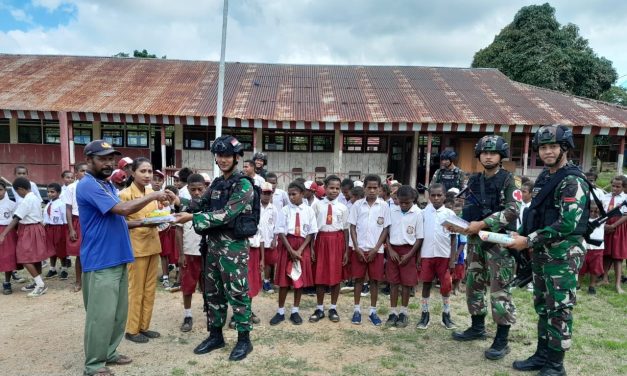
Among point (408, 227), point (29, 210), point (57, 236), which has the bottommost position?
point (57, 236)

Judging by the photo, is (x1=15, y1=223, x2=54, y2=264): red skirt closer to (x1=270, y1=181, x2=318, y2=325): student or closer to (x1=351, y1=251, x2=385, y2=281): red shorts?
(x1=270, y1=181, x2=318, y2=325): student

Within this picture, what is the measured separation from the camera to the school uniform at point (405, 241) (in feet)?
14.7

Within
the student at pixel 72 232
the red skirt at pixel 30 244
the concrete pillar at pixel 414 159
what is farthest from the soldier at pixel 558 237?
the concrete pillar at pixel 414 159

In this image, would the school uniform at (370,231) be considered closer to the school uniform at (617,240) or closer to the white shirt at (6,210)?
the school uniform at (617,240)

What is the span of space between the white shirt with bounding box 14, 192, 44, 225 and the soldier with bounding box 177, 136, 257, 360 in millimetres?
3377

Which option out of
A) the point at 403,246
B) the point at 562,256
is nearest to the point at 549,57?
the point at 403,246

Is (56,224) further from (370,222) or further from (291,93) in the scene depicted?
(291,93)

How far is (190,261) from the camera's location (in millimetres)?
4426

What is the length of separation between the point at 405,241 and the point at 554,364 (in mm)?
1782

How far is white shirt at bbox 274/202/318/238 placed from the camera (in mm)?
4664

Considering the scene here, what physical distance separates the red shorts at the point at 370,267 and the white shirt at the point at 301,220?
0.62 meters

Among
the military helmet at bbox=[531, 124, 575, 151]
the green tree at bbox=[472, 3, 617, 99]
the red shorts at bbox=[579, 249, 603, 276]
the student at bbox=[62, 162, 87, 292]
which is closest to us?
the military helmet at bbox=[531, 124, 575, 151]

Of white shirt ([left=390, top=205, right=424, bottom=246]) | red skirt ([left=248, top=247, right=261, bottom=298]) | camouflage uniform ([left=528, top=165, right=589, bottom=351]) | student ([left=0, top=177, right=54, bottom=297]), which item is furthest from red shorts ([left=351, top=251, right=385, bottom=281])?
student ([left=0, top=177, right=54, bottom=297])

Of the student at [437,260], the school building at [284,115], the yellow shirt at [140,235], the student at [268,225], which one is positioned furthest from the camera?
the school building at [284,115]
